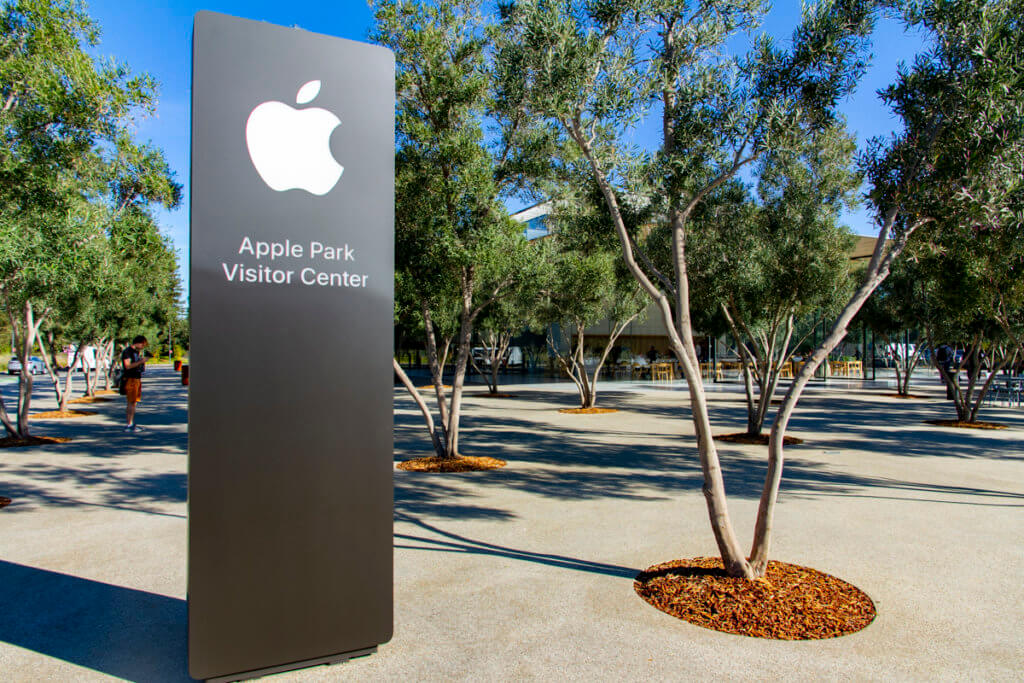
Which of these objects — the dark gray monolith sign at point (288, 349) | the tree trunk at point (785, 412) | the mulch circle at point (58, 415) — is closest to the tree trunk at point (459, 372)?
the tree trunk at point (785, 412)

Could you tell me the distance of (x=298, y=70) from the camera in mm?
3600

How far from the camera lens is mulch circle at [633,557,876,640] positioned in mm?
4148

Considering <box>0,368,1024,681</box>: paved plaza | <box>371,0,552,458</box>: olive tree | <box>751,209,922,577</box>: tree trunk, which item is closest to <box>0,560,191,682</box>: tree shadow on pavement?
<box>0,368,1024,681</box>: paved plaza

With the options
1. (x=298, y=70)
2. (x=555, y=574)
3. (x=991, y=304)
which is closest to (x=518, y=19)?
(x=298, y=70)

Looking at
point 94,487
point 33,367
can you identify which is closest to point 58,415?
point 94,487

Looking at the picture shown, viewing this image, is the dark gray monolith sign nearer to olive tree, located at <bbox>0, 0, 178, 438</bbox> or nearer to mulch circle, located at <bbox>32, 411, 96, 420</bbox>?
olive tree, located at <bbox>0, 0, 178, 438</bbox>

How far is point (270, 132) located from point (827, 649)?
4296mm

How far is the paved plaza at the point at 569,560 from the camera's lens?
146 inches

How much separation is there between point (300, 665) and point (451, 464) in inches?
260

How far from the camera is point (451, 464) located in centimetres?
1016

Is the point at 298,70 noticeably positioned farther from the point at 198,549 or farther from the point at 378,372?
the point at 198,549

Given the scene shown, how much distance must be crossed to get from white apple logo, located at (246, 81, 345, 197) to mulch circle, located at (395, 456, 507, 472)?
Answer: 22.7 ft

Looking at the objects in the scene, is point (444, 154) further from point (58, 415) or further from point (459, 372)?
point (58, 415)

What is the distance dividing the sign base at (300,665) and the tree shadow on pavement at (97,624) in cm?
34
